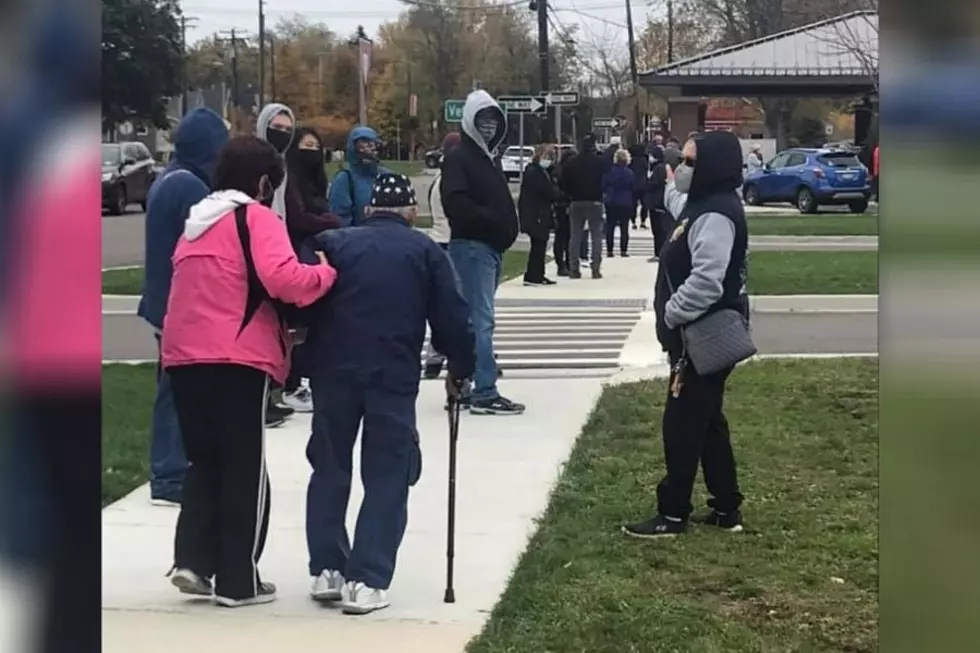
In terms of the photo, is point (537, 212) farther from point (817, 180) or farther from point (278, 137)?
point (817, 180)

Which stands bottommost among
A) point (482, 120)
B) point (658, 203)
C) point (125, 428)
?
point (125, 428)

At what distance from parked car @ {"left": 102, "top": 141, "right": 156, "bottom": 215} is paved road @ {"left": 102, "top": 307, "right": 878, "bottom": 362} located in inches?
751

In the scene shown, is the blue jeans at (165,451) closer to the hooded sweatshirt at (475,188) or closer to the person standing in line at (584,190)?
the hooded sweatshirt at (475,188)

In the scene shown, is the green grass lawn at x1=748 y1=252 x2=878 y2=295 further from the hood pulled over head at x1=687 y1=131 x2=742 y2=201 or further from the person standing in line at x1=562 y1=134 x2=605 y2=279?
the hood pulled over head at x1=687 y1=131 x2=742 y2=201

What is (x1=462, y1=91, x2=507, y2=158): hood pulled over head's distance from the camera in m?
8.51

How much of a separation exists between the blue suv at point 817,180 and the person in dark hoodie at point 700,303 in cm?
2776

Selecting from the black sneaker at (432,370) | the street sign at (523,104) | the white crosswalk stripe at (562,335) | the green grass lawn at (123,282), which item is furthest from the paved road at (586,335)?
the street sign at (523,104)

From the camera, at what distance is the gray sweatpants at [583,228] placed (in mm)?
18141

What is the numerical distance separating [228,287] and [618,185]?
15879mm

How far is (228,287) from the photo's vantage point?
5.06 metres

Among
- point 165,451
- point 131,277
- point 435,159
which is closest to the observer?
point 165,451

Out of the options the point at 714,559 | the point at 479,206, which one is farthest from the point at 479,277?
the point at 714,559

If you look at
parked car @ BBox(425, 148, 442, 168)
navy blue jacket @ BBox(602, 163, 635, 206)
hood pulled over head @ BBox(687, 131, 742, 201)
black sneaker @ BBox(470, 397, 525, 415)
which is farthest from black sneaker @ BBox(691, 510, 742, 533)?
navy blue jacket @ BBox(602, 163, 635, 206)
